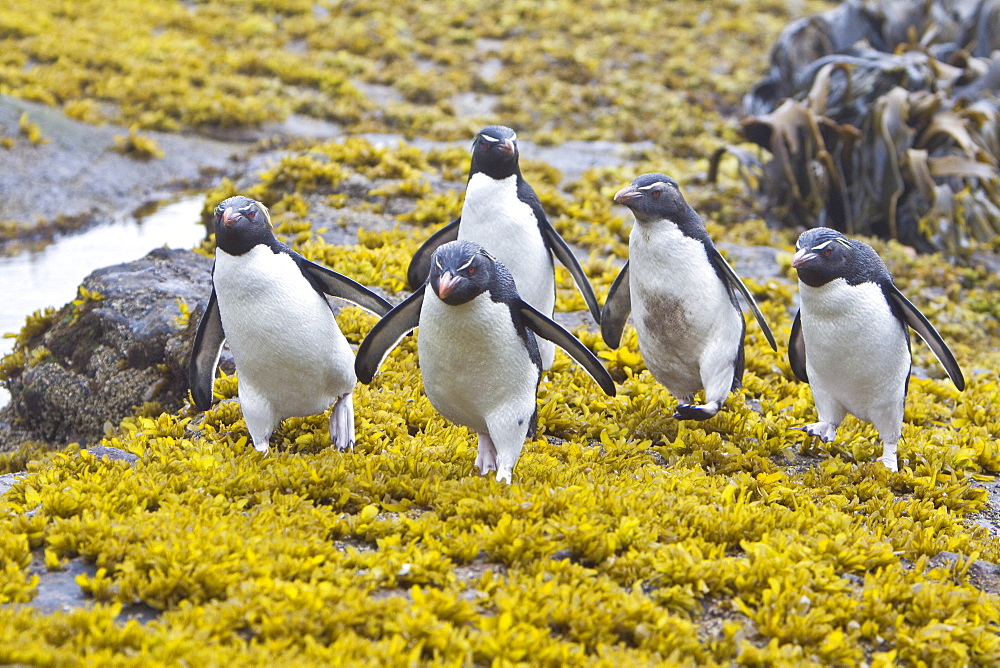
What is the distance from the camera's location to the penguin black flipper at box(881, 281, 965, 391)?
4.36m

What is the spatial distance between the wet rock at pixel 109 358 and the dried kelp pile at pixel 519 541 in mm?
244

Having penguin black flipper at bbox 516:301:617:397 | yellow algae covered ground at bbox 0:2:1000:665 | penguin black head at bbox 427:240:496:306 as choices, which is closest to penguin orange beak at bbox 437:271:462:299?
penguin black head at bbox 427:240:496:306

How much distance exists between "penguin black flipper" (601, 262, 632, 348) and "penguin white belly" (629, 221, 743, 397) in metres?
0.29

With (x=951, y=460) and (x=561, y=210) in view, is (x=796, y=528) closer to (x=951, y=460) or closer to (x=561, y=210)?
(x=951, y=460)

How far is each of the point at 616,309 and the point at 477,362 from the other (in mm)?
1688

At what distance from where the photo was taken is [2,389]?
610 cm

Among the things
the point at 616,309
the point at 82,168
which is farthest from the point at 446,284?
the point at 82,168

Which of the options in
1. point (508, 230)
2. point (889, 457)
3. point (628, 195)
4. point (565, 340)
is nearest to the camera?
point (565, 340)

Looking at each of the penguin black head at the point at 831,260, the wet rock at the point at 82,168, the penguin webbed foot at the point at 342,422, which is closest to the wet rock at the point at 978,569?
the penguin black head at the point at 831,260

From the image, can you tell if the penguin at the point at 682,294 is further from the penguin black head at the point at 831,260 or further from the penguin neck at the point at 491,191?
the penguin neck at the point at 491,191

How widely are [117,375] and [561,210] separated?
4.27 metres

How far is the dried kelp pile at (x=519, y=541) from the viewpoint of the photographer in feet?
9.41

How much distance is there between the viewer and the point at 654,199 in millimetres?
4449

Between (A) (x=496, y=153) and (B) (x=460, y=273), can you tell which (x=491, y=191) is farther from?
(B) (x=460, y=273)
